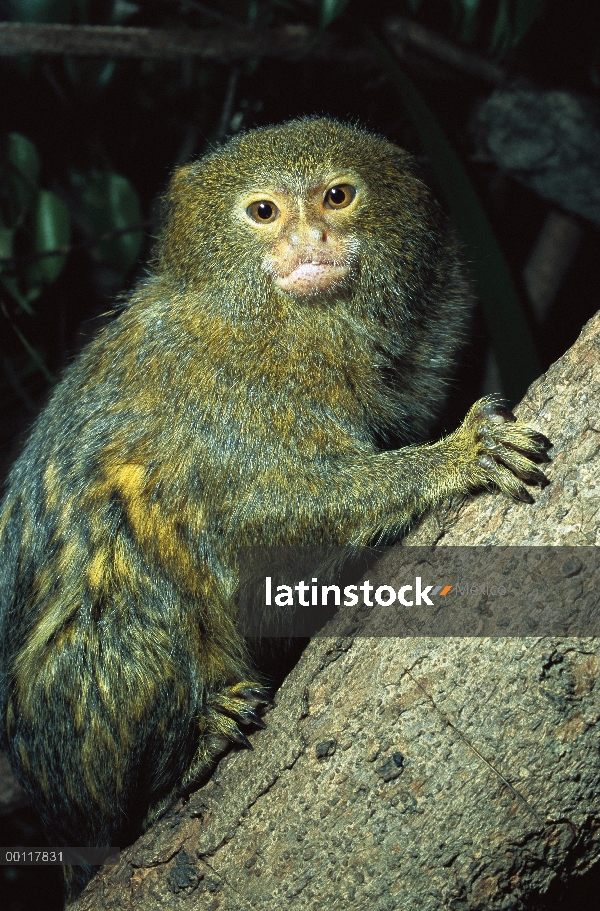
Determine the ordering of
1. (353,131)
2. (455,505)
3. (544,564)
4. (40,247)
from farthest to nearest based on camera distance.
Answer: (40,247) < (353,131) < (455,505) < (544,564)

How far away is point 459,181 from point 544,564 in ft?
4.92

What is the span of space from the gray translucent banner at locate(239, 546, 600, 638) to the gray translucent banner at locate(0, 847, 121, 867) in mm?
878

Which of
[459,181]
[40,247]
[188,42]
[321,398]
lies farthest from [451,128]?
[321,398]

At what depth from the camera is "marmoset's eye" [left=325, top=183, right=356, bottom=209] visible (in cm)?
239

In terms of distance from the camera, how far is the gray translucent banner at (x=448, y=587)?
5.45ft

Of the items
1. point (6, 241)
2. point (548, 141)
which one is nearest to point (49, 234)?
point (6, 241)

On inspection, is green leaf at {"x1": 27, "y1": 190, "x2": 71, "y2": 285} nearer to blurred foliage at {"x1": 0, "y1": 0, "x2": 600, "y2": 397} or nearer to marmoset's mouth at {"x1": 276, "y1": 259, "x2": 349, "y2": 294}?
blurred foliage at {"x1": 0, "y1": 0, "x2": 600, "y2": 397}

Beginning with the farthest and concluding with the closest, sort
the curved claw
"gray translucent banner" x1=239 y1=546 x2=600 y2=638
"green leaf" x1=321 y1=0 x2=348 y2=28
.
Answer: "green leaf" x1=321 y1=0 x2=348 y2=28, the curved claw, "gray translucent banner" x1=239 y1=546 x2=600 y2=638

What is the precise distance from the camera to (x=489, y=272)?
281 centimetres

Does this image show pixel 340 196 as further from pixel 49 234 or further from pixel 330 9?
pixel 49 234

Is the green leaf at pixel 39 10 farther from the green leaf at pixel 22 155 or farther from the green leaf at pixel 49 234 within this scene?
the green leaf at pixel 49 234

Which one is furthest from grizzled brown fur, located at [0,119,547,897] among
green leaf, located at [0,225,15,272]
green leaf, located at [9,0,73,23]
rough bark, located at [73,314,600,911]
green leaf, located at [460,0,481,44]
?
green leaf, located at [9,0,73,23]

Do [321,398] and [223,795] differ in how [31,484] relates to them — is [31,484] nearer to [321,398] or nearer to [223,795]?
[321,398]

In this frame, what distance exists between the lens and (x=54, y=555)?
2.47 metres
